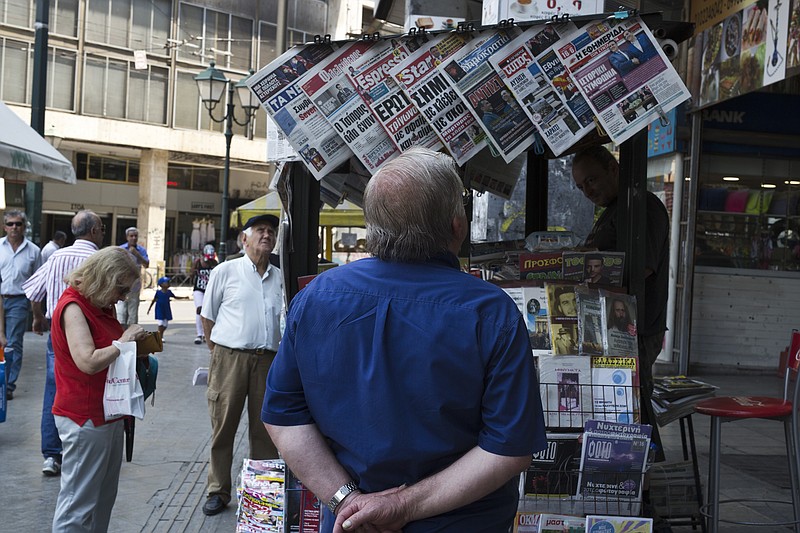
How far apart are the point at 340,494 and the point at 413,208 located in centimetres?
78

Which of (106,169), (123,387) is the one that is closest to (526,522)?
(123,387)

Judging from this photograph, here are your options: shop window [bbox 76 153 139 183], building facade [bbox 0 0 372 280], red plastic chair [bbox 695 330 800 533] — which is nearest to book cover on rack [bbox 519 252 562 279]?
red plastic chair [bbox 695 330 800 533]

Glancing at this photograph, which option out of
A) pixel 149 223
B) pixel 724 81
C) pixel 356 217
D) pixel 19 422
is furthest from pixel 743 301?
pixel 149 223

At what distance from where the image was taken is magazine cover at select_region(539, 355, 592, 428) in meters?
3.62

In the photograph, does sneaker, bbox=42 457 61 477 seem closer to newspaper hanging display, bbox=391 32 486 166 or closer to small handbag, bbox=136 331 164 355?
small handbag, bbox=136 331 164 355

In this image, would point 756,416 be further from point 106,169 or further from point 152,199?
point 106,169

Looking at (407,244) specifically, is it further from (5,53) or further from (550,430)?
(5,53)

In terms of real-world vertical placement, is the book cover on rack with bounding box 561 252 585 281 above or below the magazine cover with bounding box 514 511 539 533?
above

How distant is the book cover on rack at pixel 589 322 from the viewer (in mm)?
3755

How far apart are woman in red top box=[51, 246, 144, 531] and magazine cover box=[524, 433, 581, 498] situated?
2.16 meters

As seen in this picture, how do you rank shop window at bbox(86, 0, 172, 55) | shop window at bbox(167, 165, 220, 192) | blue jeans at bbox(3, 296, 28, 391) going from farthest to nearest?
shop window at bbox(167, 165, 220, 192) → shop window at bbox(86, 0, 172, 55) → blue jeans at bbox(3, 296, 28, 391)

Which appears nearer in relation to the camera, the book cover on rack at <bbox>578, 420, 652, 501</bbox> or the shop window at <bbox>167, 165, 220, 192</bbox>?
the book cover on rack at <bbox>578, 420, 652, 501</bbox>

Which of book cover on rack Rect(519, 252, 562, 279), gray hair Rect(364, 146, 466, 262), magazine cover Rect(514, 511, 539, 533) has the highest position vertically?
gray hair Rect(364, 146, 466, 262)

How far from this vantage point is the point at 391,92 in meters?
3.75
